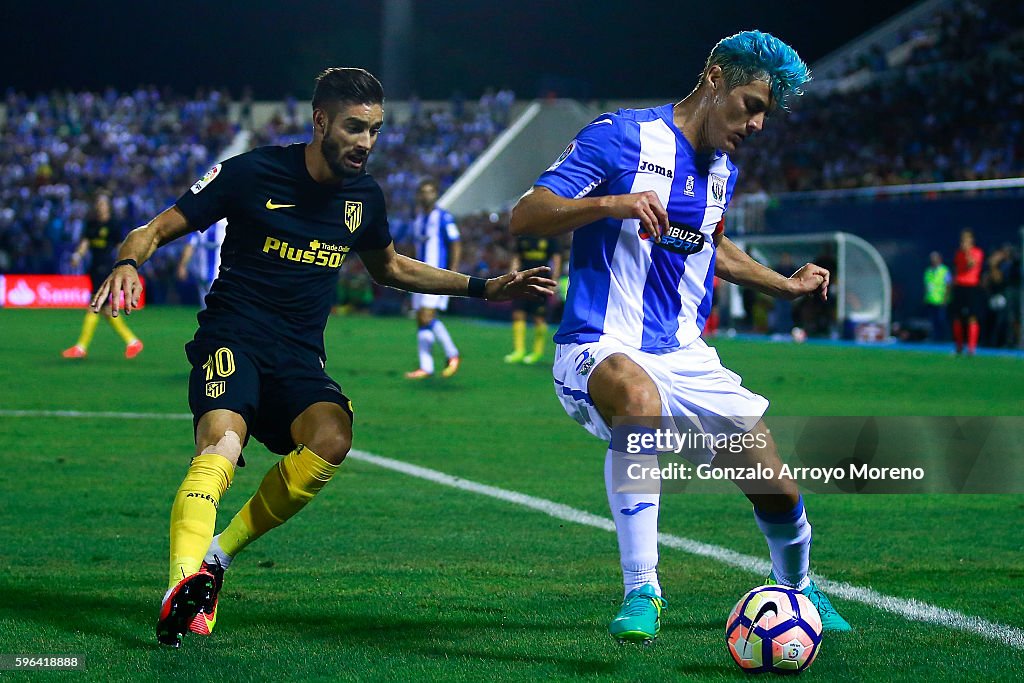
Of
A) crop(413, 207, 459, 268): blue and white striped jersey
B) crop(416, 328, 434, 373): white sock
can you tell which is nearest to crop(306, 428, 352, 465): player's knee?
crop(416, 328, 434, 373): white sock

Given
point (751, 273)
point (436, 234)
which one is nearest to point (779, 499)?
point (751, 273)

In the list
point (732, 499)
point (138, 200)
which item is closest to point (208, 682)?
point (732, 499)

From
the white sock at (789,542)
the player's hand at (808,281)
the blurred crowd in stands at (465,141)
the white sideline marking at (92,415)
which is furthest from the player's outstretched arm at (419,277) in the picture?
the blurred crowd in stands at (465,141)

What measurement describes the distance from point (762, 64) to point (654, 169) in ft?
1.66

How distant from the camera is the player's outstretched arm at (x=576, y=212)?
413 centimetres

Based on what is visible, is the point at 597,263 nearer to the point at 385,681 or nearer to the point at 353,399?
the point at 385,681

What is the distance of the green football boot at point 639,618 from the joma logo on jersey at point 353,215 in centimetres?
185

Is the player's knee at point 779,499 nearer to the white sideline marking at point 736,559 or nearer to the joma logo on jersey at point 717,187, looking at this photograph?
the white sideline marking at point 736,559

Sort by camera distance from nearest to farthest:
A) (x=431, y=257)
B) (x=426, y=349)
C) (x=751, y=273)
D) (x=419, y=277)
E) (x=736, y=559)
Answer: (x=751, y=273), (x=419, y=277), (x=736, y=559), (x=426, y=349), (x=431, y=257)

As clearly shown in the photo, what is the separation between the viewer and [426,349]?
50.3 ft

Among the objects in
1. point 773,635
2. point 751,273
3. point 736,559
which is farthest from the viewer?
point 736,559

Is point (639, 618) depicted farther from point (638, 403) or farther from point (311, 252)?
point (311, 252)

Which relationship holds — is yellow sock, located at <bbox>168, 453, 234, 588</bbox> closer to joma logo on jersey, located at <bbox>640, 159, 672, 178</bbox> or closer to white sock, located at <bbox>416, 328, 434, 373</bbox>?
joma logo on jersey, located at <bbox>640, 159, 672, 178</bbox>

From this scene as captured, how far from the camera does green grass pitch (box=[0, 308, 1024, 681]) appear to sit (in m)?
4.14
